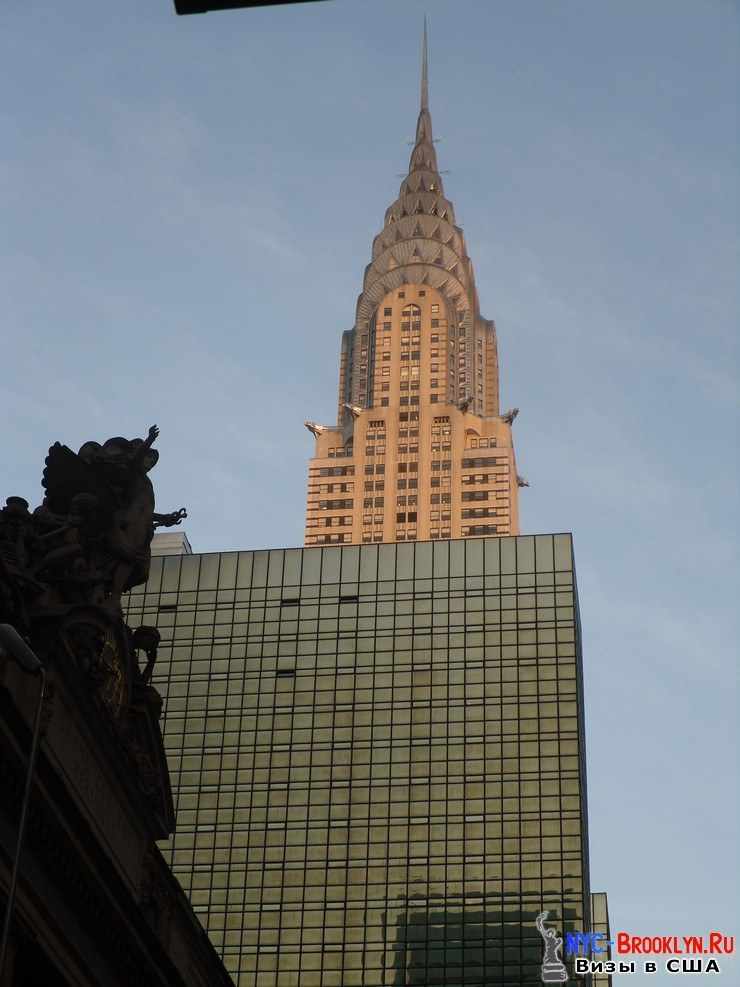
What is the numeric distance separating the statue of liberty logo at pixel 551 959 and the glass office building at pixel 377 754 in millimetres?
893

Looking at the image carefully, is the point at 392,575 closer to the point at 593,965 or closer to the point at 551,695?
the point at 551,695

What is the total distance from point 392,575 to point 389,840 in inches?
913

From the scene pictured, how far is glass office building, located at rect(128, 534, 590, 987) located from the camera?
357 feet

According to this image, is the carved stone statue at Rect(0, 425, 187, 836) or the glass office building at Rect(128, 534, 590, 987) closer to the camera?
the carved stone statue at Rect(0, 425, 187, 836)

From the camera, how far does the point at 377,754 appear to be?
11900cm

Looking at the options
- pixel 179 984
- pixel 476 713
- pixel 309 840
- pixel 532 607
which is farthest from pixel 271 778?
pixel 179 984

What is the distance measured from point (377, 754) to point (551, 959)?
68.9ft

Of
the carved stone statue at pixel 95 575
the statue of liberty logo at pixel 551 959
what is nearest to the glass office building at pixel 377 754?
the statue of liberty logo at pixel 551 959

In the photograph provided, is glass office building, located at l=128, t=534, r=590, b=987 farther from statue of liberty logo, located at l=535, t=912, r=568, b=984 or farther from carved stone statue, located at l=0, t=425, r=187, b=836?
carved stone statue, located at l=0, t=425, r=187, b=836

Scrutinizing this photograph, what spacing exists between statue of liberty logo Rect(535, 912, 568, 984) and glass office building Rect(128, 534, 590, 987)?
0.89 meters

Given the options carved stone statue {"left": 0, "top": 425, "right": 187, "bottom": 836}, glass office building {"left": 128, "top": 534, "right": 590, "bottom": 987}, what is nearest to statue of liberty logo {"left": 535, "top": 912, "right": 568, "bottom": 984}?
glass office building {"left": 128, "top": 534, "right": 590, "bottom": 987}

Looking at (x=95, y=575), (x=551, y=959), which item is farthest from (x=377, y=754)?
(x=95, y=575)

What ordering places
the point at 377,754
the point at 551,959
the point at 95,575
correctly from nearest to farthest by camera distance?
the point at 95,575 < the point at 551,959 < the point at 377,754

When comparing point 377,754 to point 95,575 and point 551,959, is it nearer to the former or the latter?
point 551,959
